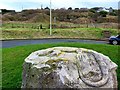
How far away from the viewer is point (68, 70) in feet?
21.9

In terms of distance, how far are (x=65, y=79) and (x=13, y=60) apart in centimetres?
553

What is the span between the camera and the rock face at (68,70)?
6.62 m

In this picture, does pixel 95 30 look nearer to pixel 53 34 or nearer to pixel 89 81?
pixel 53 34

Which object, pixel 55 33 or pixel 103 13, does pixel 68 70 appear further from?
pixel 103 13

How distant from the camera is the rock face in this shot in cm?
662

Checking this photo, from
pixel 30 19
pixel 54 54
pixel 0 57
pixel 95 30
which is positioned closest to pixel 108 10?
pixel 30 19

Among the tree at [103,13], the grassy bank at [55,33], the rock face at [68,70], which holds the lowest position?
the grassy bank at [55,33]

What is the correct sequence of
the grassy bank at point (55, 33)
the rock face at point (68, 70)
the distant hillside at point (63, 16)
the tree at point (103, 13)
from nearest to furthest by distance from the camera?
1. the rock face at point (68, 70)
2. the grassy bank at point (55, 33)
3. the distant hillside at point (63, 16)
4. the tree at point (103, 13)

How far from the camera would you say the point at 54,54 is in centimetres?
725

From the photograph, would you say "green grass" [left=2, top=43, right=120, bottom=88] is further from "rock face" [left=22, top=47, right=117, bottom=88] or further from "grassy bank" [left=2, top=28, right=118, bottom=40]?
"grassy bank" [left=2, top=28, right=118, bottom=40]

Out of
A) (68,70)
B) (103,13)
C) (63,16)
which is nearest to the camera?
(68,70)

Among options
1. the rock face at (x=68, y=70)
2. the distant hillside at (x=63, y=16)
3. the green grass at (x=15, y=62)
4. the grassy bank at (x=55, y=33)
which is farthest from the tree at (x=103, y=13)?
the rock face at (x=68, y=70)

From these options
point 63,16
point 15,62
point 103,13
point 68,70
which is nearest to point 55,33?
point 63,16

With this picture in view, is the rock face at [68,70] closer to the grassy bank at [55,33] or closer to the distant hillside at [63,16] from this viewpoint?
the grassy bank at [55,33]
